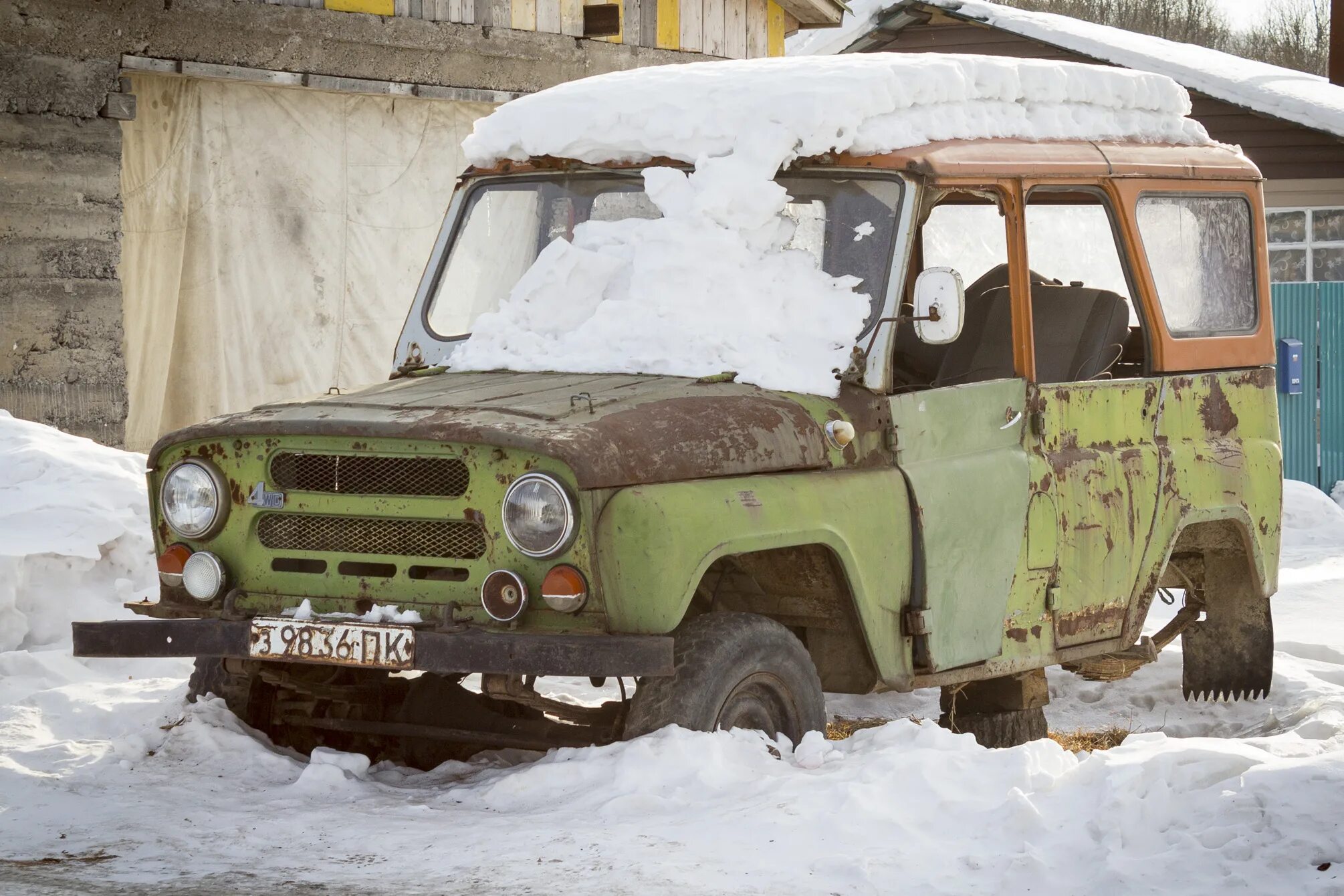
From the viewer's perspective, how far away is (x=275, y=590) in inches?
216

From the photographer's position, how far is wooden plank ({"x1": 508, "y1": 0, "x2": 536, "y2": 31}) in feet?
42.2

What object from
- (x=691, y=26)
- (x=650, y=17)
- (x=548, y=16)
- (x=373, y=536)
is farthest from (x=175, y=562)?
(x=691, y=26)

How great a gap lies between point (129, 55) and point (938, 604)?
6.72 meters

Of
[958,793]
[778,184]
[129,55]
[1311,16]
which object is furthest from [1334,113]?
[1311,16]

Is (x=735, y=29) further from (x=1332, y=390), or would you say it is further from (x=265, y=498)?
(x=265, y=498)

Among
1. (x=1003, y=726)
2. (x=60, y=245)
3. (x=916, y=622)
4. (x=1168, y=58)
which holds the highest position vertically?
(x=1168, y=58)

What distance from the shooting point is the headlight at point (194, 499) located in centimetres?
552

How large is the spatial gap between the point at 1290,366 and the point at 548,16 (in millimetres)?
7376

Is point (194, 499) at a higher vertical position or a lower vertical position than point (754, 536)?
higher

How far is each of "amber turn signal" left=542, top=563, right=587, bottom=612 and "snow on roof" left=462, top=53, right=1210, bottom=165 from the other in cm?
170

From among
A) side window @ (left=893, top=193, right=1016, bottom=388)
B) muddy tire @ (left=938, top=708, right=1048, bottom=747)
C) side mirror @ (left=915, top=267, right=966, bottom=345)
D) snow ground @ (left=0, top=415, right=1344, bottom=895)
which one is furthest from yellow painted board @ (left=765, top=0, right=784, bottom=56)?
snow ground @ (left=0, top=415, right=1344, bottom=895)

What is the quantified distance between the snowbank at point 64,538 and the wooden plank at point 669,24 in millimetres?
6129

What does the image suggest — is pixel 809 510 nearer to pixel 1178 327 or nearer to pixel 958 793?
pixel 958 793

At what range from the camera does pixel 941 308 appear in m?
5.69
